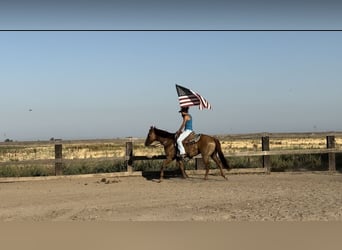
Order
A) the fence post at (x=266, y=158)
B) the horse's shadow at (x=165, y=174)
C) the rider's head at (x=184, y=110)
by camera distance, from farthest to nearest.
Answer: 1. the fence post at (x=266, y=158)
2. the horse's shadow at (x=165, y=174)
3. the rider's head at (x=184, y=110)

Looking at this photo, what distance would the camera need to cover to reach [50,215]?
8.27 metres

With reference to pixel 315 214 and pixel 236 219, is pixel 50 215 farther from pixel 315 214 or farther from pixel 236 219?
pixel 315 214

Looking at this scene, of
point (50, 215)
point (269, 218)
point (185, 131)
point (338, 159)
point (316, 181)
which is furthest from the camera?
point (338, 159)

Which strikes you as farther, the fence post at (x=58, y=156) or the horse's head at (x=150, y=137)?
the horse's head at (x=150, y=137)

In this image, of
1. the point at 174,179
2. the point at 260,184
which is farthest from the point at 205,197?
the point at 174,179

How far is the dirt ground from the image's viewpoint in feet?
25.5

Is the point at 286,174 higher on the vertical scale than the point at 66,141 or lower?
lower

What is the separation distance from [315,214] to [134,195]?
4.68 metres

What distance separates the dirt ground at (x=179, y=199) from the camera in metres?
7.78

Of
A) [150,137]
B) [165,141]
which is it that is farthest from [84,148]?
[165,141]

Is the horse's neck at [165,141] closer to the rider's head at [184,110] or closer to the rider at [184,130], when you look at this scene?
the rider at [184,130]

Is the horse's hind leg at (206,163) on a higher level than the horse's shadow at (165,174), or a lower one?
higher

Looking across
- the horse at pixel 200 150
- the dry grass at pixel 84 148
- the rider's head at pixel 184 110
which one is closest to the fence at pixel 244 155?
the dry grass at pixel 84 148

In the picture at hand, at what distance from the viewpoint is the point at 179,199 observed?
394 inches
